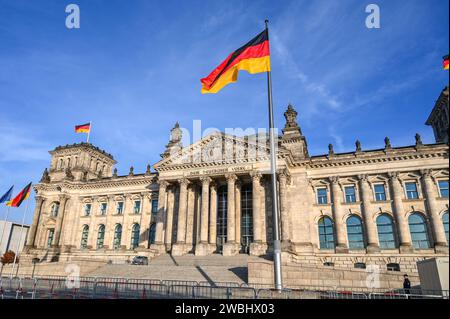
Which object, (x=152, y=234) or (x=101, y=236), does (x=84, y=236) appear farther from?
(x=152, y=234)

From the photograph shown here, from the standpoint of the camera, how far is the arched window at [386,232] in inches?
1467

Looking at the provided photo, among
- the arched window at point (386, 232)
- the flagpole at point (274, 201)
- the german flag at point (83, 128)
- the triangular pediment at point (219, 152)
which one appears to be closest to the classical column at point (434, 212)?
the arched window at point (386, 232)

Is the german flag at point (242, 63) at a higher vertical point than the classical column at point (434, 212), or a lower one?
higher

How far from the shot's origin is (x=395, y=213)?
37594mm

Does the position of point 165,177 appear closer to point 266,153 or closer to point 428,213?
point 266,153

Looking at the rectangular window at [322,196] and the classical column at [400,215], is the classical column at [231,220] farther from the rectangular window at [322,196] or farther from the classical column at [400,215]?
the classical column at [400,215]

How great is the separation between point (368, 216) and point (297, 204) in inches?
327

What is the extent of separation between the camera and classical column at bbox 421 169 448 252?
1368 inches

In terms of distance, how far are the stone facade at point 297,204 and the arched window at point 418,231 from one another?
98 millimetres

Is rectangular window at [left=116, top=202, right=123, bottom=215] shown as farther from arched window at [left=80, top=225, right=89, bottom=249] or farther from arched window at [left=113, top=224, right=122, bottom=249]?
arched window at [left=80, top=225, right=89, bottom=249]

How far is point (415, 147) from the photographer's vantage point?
3847 cm

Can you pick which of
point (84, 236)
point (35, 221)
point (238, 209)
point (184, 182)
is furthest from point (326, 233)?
point (35, 221)

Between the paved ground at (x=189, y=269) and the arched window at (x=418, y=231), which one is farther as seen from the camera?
the arched window at (x=418, y=231)
